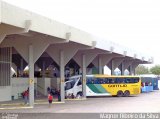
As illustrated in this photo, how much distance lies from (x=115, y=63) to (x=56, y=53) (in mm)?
21273

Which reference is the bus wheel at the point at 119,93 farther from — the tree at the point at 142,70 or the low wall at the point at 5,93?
the tree at the point at 142,70

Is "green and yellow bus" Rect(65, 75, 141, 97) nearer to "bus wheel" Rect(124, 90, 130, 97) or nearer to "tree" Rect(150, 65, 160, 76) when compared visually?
"bus wheel" Rect(124, 90, 130, 97)

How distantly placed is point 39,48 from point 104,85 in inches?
560

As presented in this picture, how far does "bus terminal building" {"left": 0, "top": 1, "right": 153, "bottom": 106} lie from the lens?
24359 mm

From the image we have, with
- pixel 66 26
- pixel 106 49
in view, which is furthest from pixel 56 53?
pixel 106 49

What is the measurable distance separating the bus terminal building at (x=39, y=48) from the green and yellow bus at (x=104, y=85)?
2.21 meters

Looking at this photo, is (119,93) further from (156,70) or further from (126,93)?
(156,70)

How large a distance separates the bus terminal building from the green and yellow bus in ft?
7.27

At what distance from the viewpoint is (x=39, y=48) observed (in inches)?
1178

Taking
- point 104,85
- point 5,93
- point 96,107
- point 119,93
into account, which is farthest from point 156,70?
point 96,107

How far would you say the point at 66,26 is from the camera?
3064cm

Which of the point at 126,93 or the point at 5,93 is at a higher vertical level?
the point at 5,93

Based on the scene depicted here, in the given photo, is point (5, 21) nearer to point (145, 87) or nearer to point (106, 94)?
point (106, 94)

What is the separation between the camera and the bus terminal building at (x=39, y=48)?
2436 centimetres
